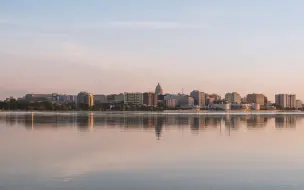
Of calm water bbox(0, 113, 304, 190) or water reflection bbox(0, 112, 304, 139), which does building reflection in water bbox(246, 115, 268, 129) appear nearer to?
water reflection bbox(0, 112, 304, 139)

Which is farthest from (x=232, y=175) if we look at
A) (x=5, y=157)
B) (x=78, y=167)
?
(x=5, y=157)

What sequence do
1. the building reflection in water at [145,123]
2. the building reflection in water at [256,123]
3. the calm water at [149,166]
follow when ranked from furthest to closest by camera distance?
1. the building reflection in water at [256,123]
2. the building reflection in water at [145,123]
3. the calm water at [149,166]

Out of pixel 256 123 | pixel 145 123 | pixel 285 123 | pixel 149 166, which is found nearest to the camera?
pixel 149 166

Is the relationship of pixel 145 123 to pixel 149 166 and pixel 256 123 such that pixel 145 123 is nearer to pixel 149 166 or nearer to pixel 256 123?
pixel 256 123

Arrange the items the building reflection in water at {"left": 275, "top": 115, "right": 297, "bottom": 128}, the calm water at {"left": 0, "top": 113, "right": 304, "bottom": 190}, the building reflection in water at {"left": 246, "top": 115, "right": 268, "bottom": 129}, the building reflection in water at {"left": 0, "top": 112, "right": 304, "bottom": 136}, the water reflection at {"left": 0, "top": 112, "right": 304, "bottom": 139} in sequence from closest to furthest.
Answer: the calm water at {"left": 0, "top": 113, "right": 304, "bottom": 190} → the building reflection in water at {"left": 0, "top": 112, "right": 304, "bottom": 136} → the water reflection at {"left": 0, "top": 112, "right": 304, "bottom": 139} → the building reflection in water at {"left": 246, "top": 115, "right": 268, "bottom": 129} → the building reflection in water at {"left": 275, "top": 115, "right": 297, "bottom": 128}

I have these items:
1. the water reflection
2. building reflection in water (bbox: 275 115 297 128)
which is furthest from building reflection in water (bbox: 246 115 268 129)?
building reflection in water (bbox: 275 115 297 128)

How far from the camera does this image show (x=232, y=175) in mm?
15438

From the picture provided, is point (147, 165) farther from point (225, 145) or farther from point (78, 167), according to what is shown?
point (225, 145)

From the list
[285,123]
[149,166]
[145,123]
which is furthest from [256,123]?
[149,166]

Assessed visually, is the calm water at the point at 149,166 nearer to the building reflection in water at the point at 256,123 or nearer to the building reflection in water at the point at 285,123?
the building reflection in water at the point at 256,123

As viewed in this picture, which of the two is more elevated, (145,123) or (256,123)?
(145,123)

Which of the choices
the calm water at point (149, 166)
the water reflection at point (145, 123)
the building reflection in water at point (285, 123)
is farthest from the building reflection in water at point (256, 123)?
the calm water at point (149, 166)

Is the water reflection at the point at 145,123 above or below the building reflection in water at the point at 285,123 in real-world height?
above

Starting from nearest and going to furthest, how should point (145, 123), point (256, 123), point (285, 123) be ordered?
point (145, 123), point (256, 123), point (285, 123)
